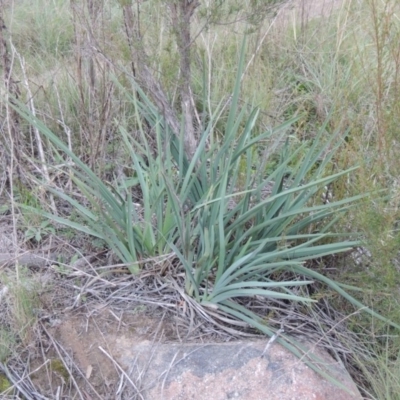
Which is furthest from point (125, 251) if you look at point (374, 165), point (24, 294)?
point (374, 165)

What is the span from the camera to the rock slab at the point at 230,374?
2.17 meters

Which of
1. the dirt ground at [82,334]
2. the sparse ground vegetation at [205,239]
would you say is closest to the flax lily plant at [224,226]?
the sparse ground vegetation at [205,239]

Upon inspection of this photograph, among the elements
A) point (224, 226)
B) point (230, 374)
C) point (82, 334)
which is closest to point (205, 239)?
point (224, 226)

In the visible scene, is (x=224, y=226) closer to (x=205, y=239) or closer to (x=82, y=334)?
(x=205, y=239)

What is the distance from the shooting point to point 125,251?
8.31 ft

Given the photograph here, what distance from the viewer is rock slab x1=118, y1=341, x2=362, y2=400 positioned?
2.17 metres

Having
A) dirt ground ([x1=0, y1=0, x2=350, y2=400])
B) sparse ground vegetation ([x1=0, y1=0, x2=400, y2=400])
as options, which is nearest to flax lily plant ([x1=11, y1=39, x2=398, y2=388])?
sparse ground vegetation ([x1=0, y1=0, x2=400, y2=400])

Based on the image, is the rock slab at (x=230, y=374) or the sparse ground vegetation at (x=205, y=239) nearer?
the rock slab at (x=230, y=374)

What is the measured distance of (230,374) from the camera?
7.22ft

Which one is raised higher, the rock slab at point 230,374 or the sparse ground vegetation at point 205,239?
the sparse ground vegetation at point 205,239

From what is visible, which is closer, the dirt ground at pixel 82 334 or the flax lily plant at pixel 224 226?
the dirt ground at pixel 82 334

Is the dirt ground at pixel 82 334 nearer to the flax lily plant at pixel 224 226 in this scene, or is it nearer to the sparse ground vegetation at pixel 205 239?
the sparse ground vegetation at pixel 205 239

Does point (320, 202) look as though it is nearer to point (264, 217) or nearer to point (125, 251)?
point (264, 217)

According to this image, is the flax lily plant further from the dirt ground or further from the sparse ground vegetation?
the dirt ground
